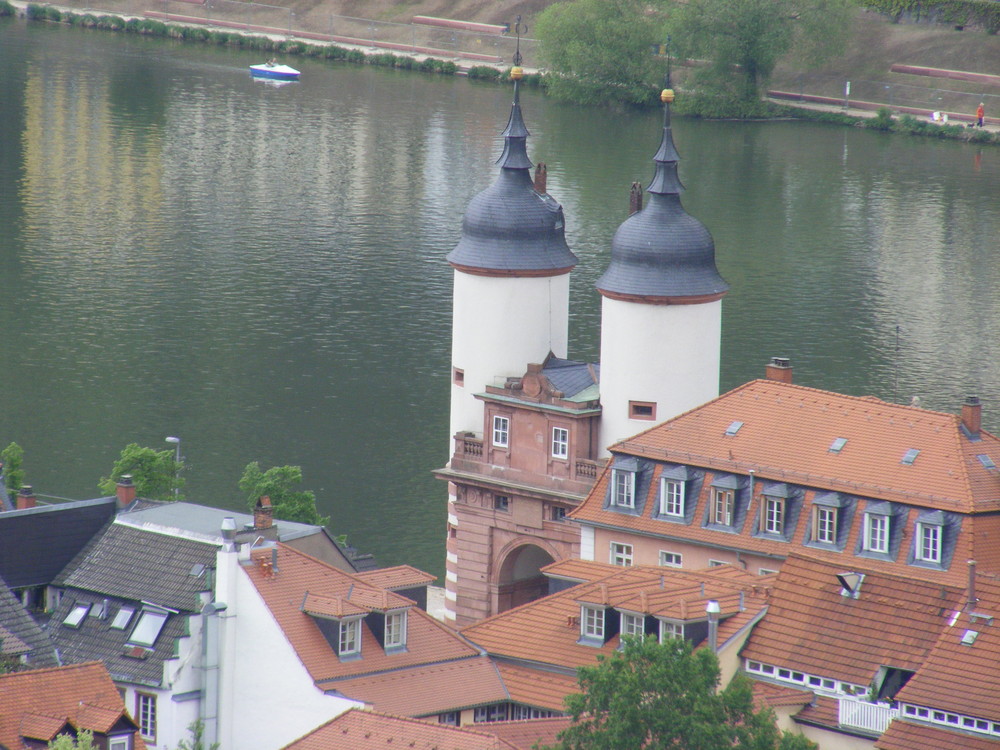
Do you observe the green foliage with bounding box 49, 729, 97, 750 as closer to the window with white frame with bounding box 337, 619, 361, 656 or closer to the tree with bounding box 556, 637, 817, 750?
the tree with bounding box 556, 637, 817, 750

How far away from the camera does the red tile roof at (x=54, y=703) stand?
5650 centimetres

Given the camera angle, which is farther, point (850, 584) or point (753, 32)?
point (753, 32)

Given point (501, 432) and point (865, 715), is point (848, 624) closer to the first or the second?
point (865, 715)

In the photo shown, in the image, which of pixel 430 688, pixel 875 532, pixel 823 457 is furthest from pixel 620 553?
pixel 430 688

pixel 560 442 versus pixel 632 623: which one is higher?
pixel 560 442

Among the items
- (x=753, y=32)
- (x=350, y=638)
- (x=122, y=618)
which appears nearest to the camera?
(x=350, y=638)

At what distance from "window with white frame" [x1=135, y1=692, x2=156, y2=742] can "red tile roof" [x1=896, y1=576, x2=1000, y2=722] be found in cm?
2013

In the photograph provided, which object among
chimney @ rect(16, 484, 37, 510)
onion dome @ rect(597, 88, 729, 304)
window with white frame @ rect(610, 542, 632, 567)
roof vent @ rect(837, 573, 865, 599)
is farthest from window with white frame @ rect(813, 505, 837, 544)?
chimney @ rect(16, 484, 37, 510)

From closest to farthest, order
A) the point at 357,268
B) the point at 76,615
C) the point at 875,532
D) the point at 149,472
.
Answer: the point at 76,615 → the point at 875,532 → the point at 149,472 → the point at 357,268

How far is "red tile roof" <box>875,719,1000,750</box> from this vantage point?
58469mm

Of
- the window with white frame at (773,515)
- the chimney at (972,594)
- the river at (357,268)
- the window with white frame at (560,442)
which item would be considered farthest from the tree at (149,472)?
the chimney at (972,594)

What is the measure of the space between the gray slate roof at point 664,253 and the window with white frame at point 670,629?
66.6 feet

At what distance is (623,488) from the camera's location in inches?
3068

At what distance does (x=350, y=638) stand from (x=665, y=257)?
22.6 m
